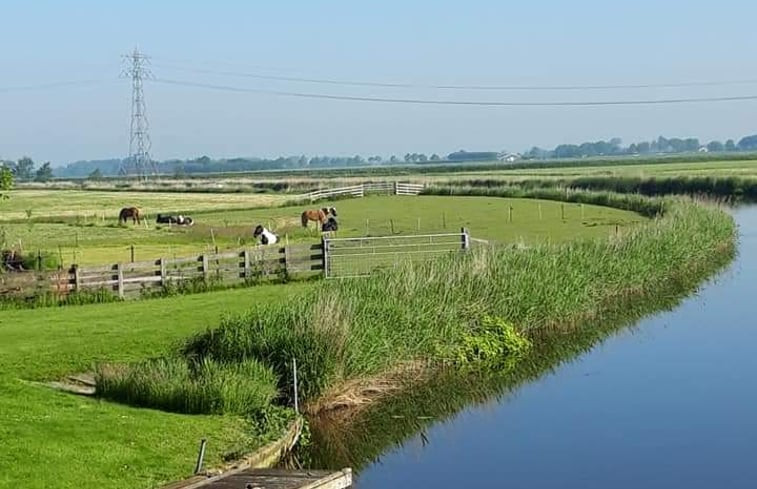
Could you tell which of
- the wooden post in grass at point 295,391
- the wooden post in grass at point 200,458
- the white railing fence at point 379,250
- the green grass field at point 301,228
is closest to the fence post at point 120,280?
the white railing fence at point 379,250

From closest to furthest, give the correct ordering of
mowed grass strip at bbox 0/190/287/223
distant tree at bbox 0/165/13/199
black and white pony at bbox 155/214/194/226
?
1. distant tree at bbox 0/165/13/199
2. black and white pony at bbox 155/214/194/226
3. mowed grass strip at bbox 0/190/287/223

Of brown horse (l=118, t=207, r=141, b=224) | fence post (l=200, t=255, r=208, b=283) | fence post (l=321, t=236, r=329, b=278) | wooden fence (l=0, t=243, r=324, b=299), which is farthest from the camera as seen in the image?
brown horse (l=118, t=207, r=141, b=224)

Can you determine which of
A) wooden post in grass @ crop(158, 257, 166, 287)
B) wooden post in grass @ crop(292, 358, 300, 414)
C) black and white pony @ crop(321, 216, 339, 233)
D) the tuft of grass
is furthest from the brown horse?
wooden post in grass @ crop(292, 358, 300, 414)

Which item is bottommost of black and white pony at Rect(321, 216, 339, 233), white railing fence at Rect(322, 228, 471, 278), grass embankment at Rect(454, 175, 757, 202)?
grass embankment at Rect(454, 175, 757, 202)

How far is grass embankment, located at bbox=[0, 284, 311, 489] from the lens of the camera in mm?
11828

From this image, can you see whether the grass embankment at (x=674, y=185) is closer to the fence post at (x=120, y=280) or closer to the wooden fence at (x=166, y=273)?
the wooden fence at (x=166, y=273)

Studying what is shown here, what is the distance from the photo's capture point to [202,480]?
12.1m

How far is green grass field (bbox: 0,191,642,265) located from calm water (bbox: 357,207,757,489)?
15546mm

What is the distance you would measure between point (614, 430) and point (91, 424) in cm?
789

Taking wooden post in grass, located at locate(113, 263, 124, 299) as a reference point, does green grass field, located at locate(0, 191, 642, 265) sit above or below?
below

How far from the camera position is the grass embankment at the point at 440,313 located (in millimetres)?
17516

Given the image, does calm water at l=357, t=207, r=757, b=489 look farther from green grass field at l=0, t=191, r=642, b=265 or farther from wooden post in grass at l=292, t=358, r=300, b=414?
green grass field at l=0, t=191, r=642, b=265

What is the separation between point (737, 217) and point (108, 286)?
138 feet

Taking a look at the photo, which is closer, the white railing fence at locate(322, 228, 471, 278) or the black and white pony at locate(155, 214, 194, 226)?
the white railing fence at locate(322, 228, 471, 278)
